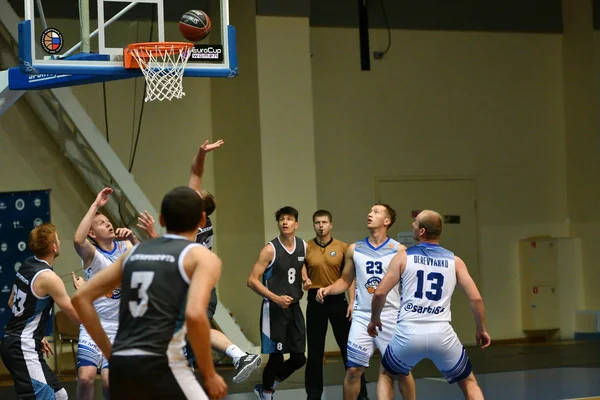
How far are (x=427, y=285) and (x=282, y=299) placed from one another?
254 cm

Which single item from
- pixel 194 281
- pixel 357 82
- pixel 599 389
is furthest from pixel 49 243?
pixel 357 82

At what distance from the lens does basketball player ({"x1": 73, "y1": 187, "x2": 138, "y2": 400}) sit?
779 cm

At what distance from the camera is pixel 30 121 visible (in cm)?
1358

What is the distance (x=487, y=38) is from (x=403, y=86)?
5.84 ft

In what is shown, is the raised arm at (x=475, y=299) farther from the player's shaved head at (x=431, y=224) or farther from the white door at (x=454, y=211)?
the white door at (x=454, y=211)

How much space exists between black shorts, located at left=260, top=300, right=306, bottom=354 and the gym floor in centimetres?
113

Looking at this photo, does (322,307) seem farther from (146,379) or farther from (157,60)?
(146,379)

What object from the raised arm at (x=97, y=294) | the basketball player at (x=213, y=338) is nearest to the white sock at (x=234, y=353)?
the basketball player at (x=213, y=338)

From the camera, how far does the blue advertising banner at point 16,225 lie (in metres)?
12.9

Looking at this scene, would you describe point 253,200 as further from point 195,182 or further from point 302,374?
point 195,182

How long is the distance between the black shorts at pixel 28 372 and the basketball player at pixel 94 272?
1.29 ft

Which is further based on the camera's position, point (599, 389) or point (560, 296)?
point (560, 296)

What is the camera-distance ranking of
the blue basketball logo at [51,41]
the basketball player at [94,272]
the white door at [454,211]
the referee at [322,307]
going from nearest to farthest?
1. the basketball player at [94,272]
2. the blue basketball logo at [51,41]
3. the referee at [322,307]
4. the white door at [454,211]

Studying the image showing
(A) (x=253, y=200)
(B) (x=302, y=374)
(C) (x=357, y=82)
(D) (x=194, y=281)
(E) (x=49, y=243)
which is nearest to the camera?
(D) (x=194, y=281)
